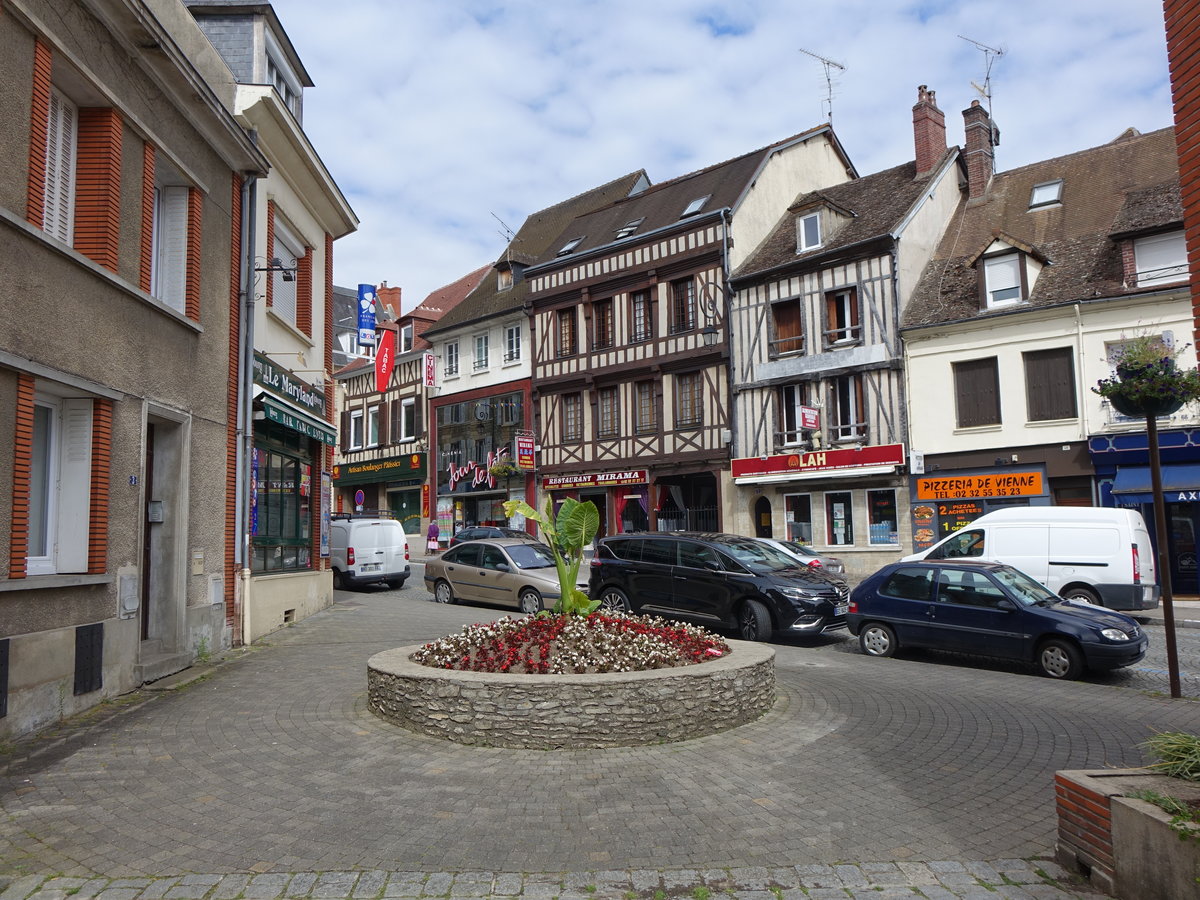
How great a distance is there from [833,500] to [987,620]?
44.3ft

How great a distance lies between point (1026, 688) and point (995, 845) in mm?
4893

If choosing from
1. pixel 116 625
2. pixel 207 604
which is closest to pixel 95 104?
pixel 116 625

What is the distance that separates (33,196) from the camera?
7207mm

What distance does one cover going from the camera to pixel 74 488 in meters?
7.89

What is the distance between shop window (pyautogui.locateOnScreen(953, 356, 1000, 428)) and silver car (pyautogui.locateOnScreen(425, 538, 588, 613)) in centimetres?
A: 1021

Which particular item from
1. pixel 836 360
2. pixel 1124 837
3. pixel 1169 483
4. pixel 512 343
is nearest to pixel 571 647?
pixel 1124 837

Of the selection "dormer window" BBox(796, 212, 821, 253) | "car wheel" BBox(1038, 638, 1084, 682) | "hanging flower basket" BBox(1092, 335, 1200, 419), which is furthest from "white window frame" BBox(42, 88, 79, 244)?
"dormer window" BBox(796, 212, 821, 253)

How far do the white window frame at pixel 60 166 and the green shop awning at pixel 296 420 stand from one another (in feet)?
14.3

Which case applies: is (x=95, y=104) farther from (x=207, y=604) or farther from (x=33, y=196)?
(x=207, y=604)

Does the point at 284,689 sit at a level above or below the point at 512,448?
below

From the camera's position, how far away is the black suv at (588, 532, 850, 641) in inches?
485

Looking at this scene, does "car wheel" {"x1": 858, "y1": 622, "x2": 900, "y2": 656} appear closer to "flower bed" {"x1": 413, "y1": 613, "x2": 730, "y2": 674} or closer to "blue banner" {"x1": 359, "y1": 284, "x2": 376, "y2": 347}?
"flower bed" {"x1": 413, "y1": 613, "x2": 730, "y2": 674}

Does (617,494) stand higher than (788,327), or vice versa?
(788,327)

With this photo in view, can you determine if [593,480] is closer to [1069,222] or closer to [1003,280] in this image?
[1003,280]
